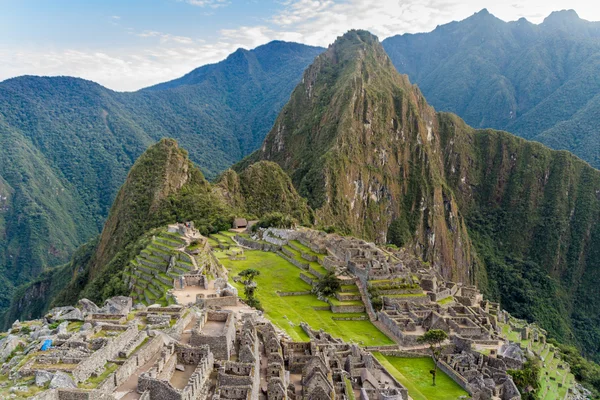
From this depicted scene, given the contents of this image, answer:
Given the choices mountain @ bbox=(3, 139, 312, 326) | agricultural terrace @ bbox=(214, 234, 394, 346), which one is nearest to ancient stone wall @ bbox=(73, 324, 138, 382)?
agricultural terrace @ bbox=(214, 234, 394, 346)

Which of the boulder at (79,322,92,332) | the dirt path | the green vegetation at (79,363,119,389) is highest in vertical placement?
the green vegetation at (79,363,119,389)

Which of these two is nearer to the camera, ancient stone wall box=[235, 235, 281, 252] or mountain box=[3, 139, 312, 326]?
ancient stone wall box=[235, 235, 281, 252]


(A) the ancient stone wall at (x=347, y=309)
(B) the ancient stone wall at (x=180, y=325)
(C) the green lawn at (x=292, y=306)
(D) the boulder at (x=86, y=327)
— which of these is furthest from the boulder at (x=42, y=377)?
(A) the ancient stone wall at (x=347, y=309)

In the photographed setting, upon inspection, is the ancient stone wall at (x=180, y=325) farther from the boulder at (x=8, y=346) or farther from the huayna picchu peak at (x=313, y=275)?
the boulder at (x=8, y=346)

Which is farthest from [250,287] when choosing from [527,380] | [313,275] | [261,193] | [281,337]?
[261,193]

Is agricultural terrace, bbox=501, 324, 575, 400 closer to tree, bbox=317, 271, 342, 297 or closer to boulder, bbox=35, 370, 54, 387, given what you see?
tree, bbox=317, 271, 342, 297

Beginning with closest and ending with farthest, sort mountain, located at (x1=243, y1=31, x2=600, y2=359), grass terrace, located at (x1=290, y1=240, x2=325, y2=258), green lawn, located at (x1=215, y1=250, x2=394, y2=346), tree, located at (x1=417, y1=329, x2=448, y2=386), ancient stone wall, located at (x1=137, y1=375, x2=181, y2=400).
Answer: ancient stone wall, located at (x1=137, y1=375, x2=181, y2=400) → tree, located at (x1=417, y1=329, x2=448, y2=386) → green lawn, located at (x1=215, y1=250, x2=394, y2=346) → grass terrace, located at (x1=290, y1=240, x2=325, y2=258) → mountain, located at (x1=243, y1=31, x2=600, y2=359)
